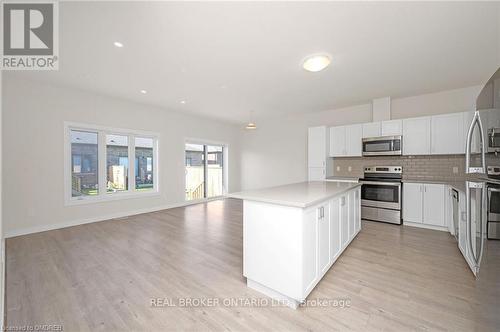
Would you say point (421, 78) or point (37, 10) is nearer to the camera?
point (37, 10)

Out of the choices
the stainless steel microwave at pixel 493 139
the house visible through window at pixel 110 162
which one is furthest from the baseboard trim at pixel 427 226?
the house visible through window at pixel 110 162

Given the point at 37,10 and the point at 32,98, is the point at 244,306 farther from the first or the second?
the point at 32,98

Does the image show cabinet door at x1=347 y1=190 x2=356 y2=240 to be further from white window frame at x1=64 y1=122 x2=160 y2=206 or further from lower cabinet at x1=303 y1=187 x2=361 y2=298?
white window frame at x1=64 y1=122 x2=160 y2=206

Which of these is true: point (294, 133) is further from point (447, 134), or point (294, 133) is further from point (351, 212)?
point (351, 212)

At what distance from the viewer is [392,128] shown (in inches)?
175

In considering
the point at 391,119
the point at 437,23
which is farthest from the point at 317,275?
the point at 391,119

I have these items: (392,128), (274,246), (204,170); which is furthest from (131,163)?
(392,128)

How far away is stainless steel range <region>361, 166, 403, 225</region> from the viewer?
411 cm

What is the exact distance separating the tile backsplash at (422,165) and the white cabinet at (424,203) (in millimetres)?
632

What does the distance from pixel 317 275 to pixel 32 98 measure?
18.1ft

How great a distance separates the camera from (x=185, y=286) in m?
2.15

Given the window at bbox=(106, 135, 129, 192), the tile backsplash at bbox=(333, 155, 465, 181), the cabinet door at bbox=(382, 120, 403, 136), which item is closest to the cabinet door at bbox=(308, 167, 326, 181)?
the tile backsplash at bbox=(333, 155, 465, 181)

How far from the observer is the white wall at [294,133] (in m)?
4.27

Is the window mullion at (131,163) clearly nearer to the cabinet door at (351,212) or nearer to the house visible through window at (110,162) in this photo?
the house visible through window at (110,162)
